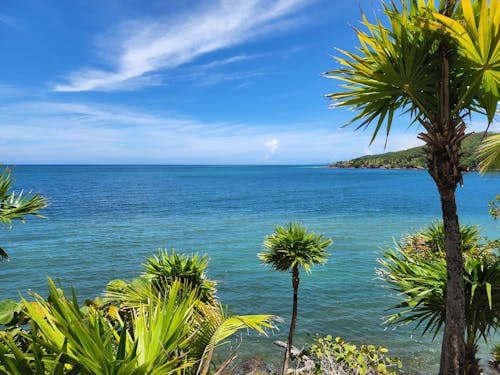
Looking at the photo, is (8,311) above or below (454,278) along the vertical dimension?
below

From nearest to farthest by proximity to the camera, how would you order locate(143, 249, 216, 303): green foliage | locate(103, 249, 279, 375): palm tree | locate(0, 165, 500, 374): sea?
locate(103, 249, 279, 375): palm tree < locate(143, 249, 216, 303): green foliage < locate(0, 165, 500, 374): sea

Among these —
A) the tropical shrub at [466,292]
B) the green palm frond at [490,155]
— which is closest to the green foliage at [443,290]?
the tropical shrub at [466,292]

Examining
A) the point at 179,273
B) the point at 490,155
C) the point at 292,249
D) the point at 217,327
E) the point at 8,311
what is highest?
the point at 490,155

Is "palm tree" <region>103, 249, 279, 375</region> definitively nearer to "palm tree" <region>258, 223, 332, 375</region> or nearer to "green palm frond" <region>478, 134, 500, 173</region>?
"palm tree" <region>258, 223, 332, 375</region>

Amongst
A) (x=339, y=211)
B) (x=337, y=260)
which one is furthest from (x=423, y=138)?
(x=339, y=211)

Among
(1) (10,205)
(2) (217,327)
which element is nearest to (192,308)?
(2) (217,327)

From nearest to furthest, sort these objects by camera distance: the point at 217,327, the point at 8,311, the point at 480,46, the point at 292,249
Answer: the point at 217,327, the point at 480,46, the point at 8,311, the point at 292,249

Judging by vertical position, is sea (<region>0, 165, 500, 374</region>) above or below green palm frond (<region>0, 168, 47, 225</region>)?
below

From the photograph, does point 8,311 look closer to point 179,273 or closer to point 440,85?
point 179,273

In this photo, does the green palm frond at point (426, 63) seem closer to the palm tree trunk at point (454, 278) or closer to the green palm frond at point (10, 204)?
the palm tree trunk at point (454, 278)

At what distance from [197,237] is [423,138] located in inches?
1240

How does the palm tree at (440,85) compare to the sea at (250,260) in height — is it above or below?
above

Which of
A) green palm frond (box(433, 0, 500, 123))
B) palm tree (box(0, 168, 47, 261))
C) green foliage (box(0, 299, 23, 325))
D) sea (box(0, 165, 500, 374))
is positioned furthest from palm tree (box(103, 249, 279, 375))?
green palm frond (box(433, 0, 500, 123))

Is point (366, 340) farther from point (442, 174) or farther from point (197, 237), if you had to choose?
point (197, 237)
